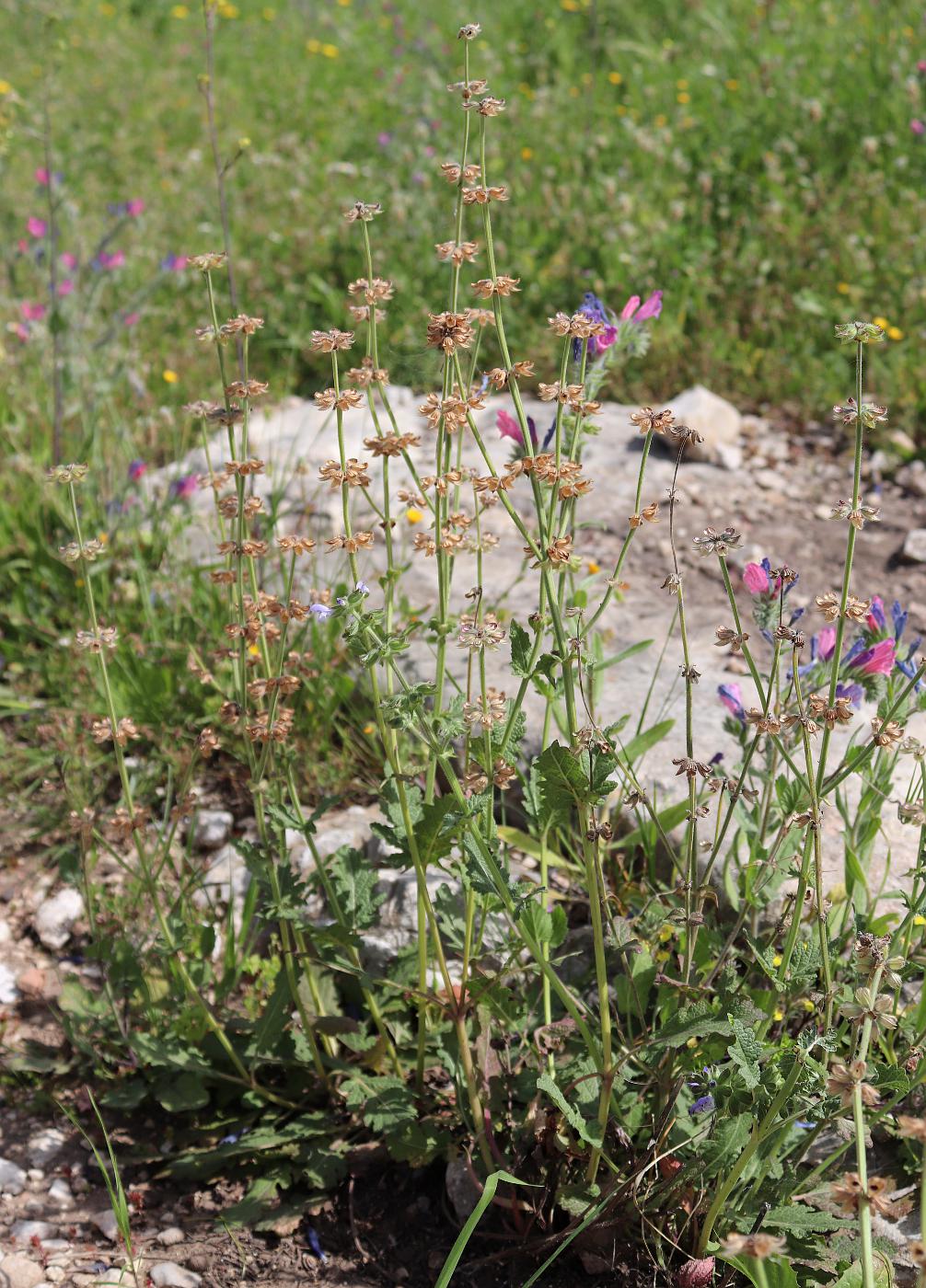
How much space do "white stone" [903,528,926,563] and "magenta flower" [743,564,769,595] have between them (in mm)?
2032

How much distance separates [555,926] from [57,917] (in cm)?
130

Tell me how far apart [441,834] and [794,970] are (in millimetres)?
504

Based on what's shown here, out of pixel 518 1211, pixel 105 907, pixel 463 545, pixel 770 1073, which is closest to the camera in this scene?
pixel 770 1073

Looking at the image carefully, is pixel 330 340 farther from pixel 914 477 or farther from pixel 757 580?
pixel 914 477

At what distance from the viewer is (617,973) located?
1.98 m

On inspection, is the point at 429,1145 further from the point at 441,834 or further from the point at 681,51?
the point at 681,51

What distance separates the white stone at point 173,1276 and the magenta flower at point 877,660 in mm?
1394

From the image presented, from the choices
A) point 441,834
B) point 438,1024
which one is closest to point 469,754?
point 441,834

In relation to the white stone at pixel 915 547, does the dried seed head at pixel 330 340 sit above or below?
above

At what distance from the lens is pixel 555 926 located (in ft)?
6.19

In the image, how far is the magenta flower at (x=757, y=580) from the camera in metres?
1.64

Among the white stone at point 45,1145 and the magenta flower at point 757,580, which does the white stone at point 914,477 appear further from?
the white stone at point 45,1145

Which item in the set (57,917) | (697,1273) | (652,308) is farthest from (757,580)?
(57,917)

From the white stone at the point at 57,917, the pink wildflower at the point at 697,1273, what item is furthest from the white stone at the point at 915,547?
the white stone at the point at 57,917
